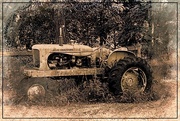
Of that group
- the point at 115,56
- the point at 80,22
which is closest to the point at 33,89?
the point at 115,56

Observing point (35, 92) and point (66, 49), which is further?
point (66, 49)

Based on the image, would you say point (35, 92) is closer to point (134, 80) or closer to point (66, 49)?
point (66, 49)

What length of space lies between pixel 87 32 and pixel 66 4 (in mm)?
1316

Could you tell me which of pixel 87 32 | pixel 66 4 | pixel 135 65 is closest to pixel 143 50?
pixel 87 32

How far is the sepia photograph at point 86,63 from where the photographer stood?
10.1 meters

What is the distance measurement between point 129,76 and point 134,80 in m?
0.18

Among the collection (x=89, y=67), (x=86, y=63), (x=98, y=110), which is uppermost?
(x=86, y=63)

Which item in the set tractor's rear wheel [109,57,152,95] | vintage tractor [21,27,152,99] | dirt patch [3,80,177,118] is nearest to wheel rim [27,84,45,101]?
A: vintage tractor [21,27,152,99]

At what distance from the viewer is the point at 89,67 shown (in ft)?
37.4

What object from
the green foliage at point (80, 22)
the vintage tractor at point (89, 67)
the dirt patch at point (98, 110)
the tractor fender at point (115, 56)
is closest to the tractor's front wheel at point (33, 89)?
the vintage tractor at point (89, 67)

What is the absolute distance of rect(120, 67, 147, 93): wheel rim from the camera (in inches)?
432

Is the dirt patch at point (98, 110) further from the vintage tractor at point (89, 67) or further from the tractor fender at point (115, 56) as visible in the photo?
the tractor fender at point (115, 56)

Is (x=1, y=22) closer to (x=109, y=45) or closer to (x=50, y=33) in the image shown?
(x=50, y=33)

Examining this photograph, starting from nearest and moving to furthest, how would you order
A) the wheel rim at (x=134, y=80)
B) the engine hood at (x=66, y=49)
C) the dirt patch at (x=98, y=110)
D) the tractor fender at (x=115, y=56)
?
the dirt patch at (x=98, y=110) → the engine hood at (x=66, y=49) → the wheel rim at (x=134, y=80) → the tractor fender at (x=115, y=56)
